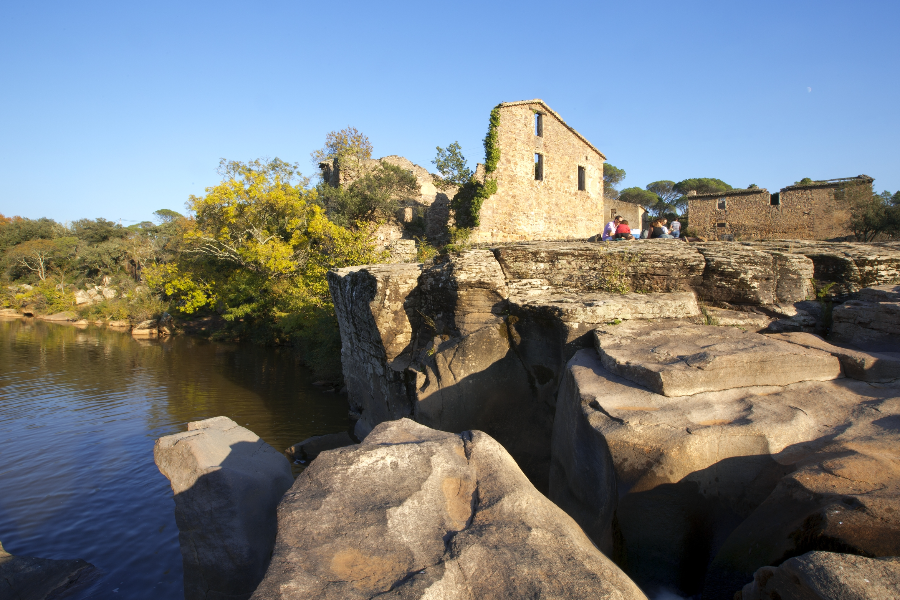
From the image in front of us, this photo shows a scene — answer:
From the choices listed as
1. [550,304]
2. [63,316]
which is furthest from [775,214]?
[63,316]

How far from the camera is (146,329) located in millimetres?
27344

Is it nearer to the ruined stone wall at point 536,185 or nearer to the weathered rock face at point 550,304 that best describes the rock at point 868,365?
the weathered rock face at point 550,304

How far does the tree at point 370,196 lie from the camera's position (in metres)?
23.8

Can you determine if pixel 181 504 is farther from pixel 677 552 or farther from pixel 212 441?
pixel 677 552

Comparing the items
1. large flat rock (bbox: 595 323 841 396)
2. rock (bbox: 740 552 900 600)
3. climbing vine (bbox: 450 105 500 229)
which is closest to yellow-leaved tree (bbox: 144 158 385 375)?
climbing vine (bbox: 450 105 500 229)

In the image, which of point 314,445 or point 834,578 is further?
point 314,445

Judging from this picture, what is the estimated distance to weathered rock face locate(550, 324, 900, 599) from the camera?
2.95 m

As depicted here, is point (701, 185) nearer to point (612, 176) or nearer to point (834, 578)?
point (612, 176)

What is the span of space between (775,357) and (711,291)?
275cm

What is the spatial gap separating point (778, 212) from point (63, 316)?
4274cm

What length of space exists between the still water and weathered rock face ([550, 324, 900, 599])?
5.48 meters

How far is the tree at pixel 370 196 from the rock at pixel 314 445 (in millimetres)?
14391

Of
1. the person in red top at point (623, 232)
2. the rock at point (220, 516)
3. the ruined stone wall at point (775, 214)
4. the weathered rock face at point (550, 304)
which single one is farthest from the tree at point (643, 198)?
the rock at point (220, 516)

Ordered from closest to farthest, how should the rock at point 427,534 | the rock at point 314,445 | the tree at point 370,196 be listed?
the rock at point 427,534
the rock at point 314,445
the tree at point 370,196
